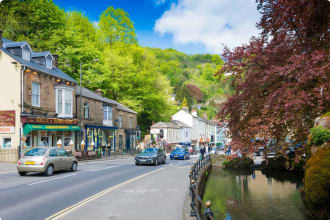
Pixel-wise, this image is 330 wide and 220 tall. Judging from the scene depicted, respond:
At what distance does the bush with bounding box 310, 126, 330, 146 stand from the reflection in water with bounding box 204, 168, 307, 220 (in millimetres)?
4064

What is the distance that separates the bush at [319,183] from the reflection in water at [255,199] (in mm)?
2976

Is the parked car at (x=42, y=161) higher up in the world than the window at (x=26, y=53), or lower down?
lower down

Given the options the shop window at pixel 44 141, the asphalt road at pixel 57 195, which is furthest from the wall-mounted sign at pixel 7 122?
the asphalt road at pixel 57 195

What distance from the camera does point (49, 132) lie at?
3047 cm

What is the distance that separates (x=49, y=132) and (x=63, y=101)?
3.79m

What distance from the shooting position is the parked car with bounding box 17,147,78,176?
16812 mm

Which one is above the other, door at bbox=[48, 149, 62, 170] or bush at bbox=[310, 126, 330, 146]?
bush at bbox=[310, 126, 330, 146]

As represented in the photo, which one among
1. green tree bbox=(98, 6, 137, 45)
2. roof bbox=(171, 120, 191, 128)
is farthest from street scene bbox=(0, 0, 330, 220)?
roof bbox=(171, 120, 191, 128)

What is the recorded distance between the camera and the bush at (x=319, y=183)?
332 inches

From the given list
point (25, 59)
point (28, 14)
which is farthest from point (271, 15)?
point (28, 14)

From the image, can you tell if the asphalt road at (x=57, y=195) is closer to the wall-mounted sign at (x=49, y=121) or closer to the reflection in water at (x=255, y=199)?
the reflection in water at (x=255, y=199)

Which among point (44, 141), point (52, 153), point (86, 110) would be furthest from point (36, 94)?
point (52, 153)

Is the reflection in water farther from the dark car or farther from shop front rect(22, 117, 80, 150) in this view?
shop front rect(22, 117, 80, 150)

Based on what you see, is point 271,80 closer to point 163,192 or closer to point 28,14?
point 163,192
